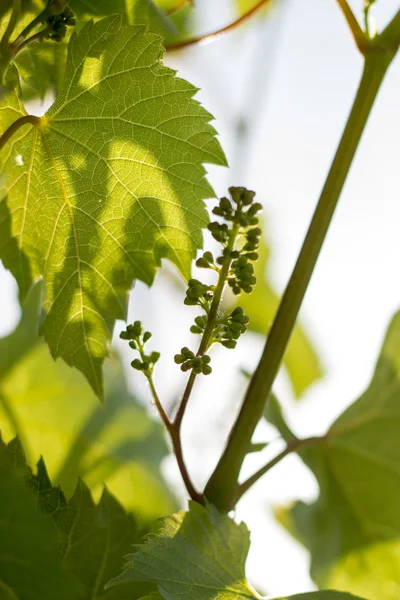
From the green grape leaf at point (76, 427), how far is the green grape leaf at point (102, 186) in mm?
368

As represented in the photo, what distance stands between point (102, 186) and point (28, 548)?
1.59 ft

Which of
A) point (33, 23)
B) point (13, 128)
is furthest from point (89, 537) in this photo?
point (33, 23)

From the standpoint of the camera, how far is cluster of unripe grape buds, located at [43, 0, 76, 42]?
847mm

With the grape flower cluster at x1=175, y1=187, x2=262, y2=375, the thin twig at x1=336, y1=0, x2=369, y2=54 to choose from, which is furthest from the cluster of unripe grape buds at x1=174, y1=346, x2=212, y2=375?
the thin twig at x1=336, y1=0, x2=369, y2=54

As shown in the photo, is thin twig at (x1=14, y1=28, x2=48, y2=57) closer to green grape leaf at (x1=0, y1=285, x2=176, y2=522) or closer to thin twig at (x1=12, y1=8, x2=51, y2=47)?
thin twig at (x1=12, y1=8, x2=51, y2=47)

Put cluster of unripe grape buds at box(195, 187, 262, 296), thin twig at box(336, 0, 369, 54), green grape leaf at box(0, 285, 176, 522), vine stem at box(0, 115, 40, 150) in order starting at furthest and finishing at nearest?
green grape leaf at box(0, 285, 176, 522) → thin twig at box(336, 0, 369, 54) → vine stem at box(0, 115, 40, 150) → cluster of unripe grape buds at box(195, 187, 262, 296)

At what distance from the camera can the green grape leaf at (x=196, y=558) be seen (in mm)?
800

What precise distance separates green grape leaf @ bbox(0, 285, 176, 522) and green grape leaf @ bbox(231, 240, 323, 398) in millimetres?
609

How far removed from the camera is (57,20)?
86 centimetres

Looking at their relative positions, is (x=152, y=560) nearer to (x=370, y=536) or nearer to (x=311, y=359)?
(x=370, y=536)

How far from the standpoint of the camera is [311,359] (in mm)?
2170

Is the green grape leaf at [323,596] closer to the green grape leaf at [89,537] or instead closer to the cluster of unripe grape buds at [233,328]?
the green grape leaf at [89,537]

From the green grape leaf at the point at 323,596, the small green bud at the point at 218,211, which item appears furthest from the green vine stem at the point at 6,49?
the green grape leaf at the point at 323,596

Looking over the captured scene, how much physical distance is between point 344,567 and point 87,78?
38.9 inches
